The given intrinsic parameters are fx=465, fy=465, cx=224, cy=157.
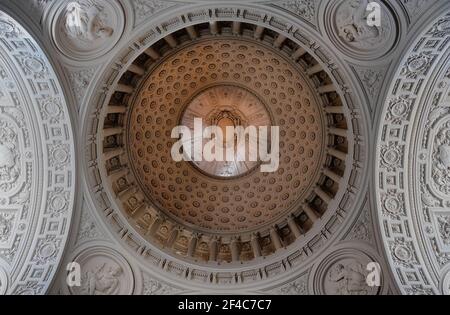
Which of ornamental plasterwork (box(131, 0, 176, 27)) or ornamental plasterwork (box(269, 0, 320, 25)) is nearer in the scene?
ornamental plasterwork (box(269, 0, 320, 25))

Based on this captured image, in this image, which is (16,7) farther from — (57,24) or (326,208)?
(326,208)

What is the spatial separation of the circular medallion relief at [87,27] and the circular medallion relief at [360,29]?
631 cm

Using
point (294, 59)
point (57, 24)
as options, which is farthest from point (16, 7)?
point (294, 59)

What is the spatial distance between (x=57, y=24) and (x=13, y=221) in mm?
6512

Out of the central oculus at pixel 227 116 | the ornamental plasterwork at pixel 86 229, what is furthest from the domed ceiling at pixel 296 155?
the central oculus at pixel 227 116

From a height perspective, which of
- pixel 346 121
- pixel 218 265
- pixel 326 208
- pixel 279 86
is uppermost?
pixel 279 86

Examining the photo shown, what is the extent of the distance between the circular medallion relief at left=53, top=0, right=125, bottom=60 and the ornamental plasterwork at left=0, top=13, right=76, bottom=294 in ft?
3.79

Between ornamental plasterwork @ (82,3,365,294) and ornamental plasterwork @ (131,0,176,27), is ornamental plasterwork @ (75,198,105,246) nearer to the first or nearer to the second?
ornamental plasterwork @ (82,3,365,294)

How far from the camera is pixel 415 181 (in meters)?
14.5

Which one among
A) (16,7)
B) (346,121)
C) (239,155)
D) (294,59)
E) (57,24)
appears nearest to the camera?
(16,7)

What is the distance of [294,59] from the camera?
669 inches

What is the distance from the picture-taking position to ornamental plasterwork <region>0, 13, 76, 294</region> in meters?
14.4

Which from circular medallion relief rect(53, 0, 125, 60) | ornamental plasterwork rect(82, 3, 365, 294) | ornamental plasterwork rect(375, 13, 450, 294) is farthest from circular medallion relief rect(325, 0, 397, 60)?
circular medallion relief rect(53, 0, 125, 60)

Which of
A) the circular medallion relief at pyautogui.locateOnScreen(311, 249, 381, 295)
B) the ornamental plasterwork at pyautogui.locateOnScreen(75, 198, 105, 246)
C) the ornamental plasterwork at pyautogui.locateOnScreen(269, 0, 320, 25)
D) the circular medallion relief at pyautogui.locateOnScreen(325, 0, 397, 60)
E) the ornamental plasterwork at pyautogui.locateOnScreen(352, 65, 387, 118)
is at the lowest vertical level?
the circular medallion relief at pyautogui.locateOnScreen(311, 249, 381, 295)
